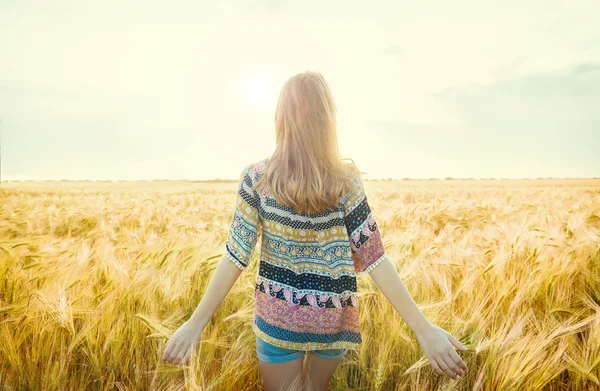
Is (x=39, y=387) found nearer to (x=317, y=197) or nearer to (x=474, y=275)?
(x=317, y=197)

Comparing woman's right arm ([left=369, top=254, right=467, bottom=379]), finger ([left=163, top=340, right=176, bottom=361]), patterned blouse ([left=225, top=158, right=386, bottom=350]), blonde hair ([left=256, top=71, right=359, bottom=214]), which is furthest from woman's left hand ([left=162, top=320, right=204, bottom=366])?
woman's right arm ([left=369, top=254, right=467, bottom=379])

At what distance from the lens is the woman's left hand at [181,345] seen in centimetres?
133

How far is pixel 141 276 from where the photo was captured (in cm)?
207

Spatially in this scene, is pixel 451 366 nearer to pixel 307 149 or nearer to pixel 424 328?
pixel 424 328

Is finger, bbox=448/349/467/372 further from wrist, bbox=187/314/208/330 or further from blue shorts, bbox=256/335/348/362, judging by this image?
wrist, bbox=187/314/208/330

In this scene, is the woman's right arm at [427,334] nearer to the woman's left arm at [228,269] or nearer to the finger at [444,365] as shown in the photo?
the finger at [444,365]

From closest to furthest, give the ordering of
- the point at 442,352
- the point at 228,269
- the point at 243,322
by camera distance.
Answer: the point at 442,352, the point at 228,269, the point at 243,322

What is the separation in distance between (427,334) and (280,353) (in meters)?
0.55

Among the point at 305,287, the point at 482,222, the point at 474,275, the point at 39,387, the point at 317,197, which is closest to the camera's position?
the point at 317,197

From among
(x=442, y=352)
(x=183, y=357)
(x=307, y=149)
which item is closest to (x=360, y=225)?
(x=307, y=149)

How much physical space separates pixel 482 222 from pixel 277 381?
4.28 metres

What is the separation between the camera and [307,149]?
1381 millimetres

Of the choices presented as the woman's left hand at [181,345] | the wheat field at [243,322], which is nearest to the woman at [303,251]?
the woman's left hand at [181,345]

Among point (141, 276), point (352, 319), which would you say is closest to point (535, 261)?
point (352, 319)
